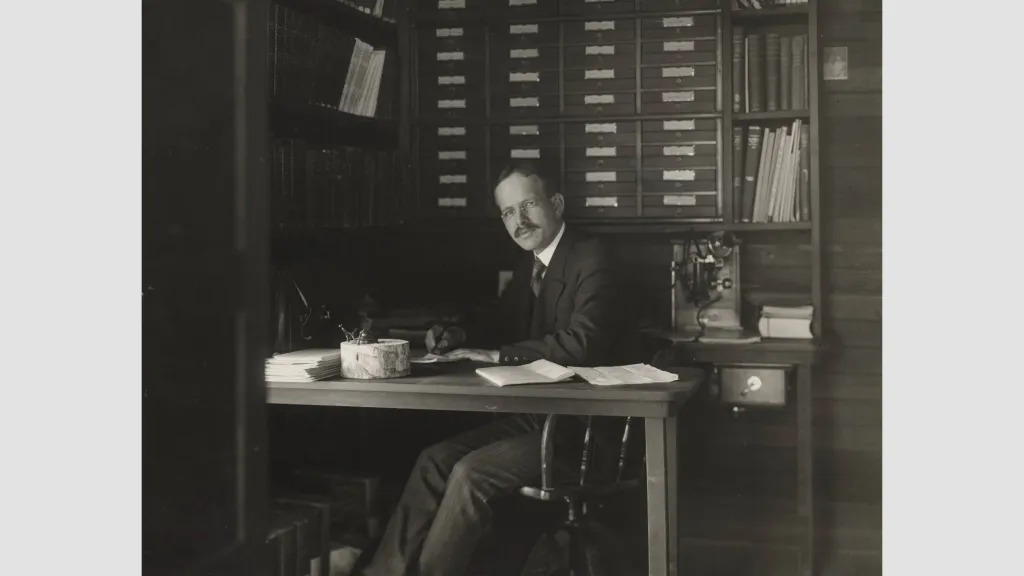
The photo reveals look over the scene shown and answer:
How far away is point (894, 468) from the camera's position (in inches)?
68.8

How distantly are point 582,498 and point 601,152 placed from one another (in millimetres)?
1511

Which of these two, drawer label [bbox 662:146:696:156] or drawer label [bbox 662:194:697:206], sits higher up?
drawer label [bbox 662:146:696:156]

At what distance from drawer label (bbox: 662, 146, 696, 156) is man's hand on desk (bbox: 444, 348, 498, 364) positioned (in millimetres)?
1302

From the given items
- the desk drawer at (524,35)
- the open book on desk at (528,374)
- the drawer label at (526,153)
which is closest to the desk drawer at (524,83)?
the desk drawer at (524,35)

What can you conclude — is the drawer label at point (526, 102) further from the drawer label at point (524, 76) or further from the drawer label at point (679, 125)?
the drawer label at point (679, 125)

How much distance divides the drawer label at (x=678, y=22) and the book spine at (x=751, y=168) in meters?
0.47

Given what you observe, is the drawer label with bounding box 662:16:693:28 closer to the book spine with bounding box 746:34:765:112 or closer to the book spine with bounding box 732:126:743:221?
the book spine with bounding box 746:34:765:112

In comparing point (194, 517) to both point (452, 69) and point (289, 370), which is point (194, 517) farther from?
point (452, 69)

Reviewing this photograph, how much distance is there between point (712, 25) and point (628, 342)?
139cm

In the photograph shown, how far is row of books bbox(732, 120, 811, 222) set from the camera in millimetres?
3639

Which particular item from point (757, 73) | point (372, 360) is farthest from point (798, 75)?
point (372, 360)

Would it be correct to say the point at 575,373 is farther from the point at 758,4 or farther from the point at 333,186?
the point at 758,4

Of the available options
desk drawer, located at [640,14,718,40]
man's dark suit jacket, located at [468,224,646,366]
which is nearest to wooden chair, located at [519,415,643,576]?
man's dark suit jacket, located at [468,224,646,366]

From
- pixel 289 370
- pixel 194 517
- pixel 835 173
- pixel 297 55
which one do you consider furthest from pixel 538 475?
pixel 835 173
